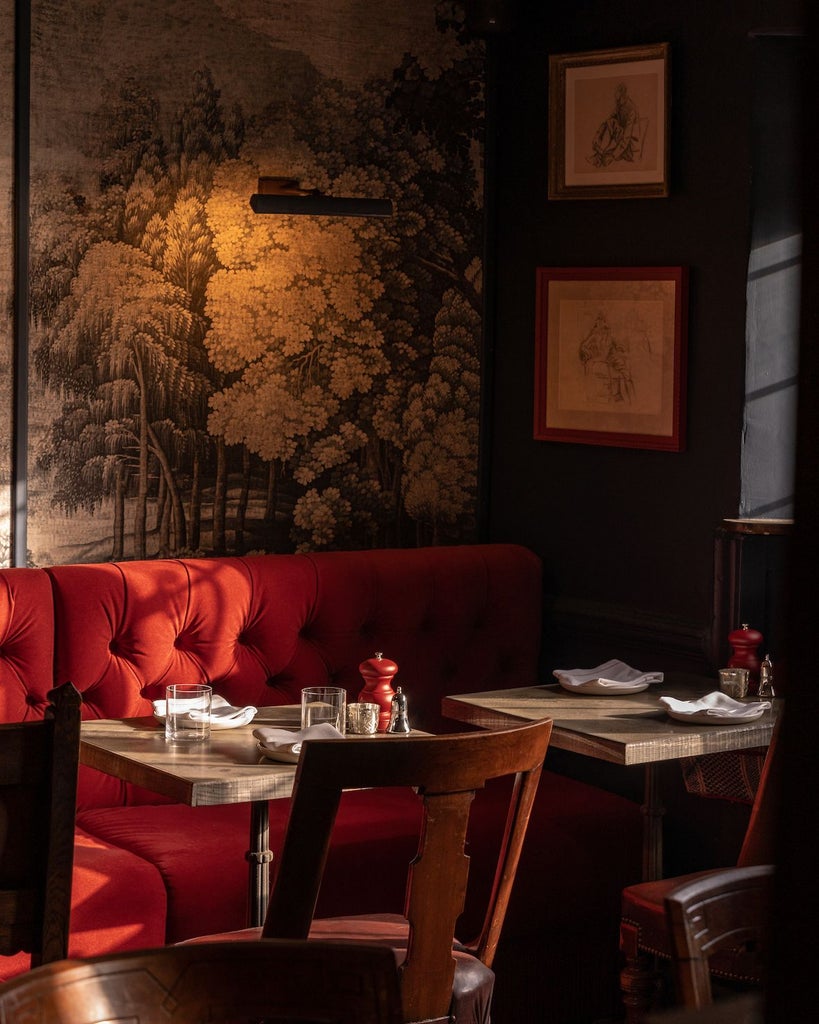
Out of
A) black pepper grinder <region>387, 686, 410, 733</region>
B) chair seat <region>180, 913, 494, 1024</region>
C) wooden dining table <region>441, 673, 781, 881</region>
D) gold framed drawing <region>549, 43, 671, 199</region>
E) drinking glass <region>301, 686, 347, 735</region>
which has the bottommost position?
chair seat <region>180, 913, 494, 1024</region>

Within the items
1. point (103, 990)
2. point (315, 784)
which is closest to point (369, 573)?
point (315, 784)

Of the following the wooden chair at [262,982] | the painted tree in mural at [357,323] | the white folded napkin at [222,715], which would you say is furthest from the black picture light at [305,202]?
the wooden chair at [262,982]

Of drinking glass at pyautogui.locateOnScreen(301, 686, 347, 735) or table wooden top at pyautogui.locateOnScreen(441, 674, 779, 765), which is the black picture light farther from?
drinking glass at pyautogui.locateOnScreen(301, 686, 347, 735)

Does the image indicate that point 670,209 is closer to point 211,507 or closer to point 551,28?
point 551,28

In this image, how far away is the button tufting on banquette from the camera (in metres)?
3.26

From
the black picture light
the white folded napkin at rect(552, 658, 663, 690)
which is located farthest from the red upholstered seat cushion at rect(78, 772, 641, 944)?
the black picture light

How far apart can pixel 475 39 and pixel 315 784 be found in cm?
308

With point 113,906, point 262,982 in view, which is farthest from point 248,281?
point 262,982

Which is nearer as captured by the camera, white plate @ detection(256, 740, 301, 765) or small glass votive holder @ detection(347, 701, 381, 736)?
white plate @ detection(256, 740, 301, 765)

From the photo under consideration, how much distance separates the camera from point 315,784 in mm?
2074

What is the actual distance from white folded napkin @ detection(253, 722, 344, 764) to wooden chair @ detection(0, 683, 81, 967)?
76cm

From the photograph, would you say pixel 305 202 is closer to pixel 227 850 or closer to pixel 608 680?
pixel 608 680

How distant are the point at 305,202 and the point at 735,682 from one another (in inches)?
70.5

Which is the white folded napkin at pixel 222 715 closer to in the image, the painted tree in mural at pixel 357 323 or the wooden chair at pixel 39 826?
the wooden chair at pixel 39 826
